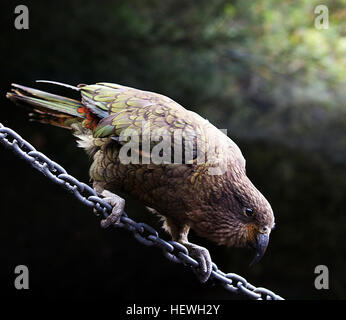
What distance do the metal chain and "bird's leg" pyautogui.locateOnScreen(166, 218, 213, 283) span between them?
Answer: 5 cm

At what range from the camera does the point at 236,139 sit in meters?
4.49

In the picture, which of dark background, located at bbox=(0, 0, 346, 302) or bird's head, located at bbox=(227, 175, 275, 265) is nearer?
bird's head, located at bbox=(227, 175, 275, 265)

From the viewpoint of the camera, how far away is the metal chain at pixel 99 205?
1821mm

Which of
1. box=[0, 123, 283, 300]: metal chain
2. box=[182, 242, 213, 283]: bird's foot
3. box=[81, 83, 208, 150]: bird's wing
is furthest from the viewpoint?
box=[182, 242, 213, 283]: bird's foot

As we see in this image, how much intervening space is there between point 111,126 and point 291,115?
2848 millimetres

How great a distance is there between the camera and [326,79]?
177 inches

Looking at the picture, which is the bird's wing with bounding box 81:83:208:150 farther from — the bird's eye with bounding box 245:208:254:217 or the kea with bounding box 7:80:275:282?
the bird's eye with bounding box 245:208:254:217

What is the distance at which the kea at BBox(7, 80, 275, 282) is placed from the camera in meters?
2.05

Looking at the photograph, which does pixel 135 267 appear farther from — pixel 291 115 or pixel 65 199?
pixel 291 115

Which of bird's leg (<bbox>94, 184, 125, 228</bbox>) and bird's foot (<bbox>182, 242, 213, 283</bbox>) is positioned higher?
bird's leg (<bbox>94, 184, 125, 228</bbox>)

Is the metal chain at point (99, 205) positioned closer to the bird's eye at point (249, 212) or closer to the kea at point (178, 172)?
the kea at point (178, 172)

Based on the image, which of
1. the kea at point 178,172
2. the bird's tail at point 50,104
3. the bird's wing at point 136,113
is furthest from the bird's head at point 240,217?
the bird's tail at point 50,104

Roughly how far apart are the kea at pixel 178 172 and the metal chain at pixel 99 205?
0.10 metres

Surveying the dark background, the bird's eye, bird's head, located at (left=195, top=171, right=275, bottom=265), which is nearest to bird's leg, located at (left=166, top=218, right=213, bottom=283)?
bird's head, located at (left=195, top=171, right=275, bottom=265)
